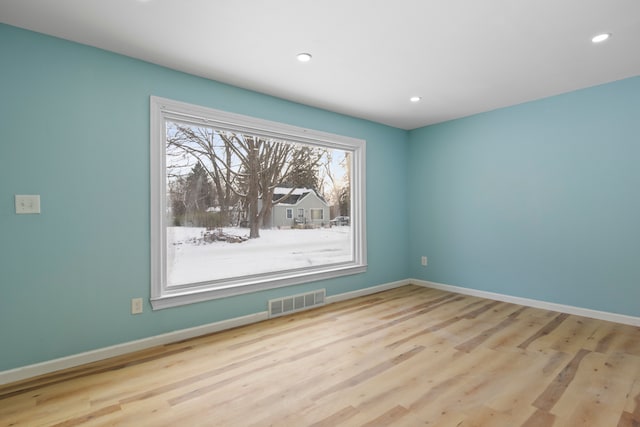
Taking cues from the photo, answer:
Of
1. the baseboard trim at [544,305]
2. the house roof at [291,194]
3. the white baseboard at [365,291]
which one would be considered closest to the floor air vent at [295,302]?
the white baseboard at [365,291]

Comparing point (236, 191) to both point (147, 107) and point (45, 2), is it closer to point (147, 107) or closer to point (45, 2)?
point (147, 107)

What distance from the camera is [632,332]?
116 inches

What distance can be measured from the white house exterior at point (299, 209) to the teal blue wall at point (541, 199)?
1.72 m

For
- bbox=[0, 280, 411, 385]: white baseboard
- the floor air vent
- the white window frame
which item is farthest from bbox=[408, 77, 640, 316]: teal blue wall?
bbox=[0, 280, 411, 385]: white baseboard

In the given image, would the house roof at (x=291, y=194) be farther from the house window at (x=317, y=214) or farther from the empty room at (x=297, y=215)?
the house window at (x=317, y=214)

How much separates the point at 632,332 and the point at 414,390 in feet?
8.07

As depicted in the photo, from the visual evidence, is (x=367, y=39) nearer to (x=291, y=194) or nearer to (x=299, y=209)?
(x=291, y=194)

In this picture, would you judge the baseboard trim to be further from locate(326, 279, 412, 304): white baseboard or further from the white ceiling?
the white ceiling

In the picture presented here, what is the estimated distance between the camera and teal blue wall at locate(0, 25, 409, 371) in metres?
2.18

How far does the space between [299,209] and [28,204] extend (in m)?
2.48

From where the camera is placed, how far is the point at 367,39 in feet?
7.89

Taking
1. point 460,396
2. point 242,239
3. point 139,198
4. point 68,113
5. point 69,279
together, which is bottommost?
point 460,396

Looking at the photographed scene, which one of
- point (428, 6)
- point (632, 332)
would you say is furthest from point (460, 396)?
point (428, 6)

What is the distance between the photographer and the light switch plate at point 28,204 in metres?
2.20
